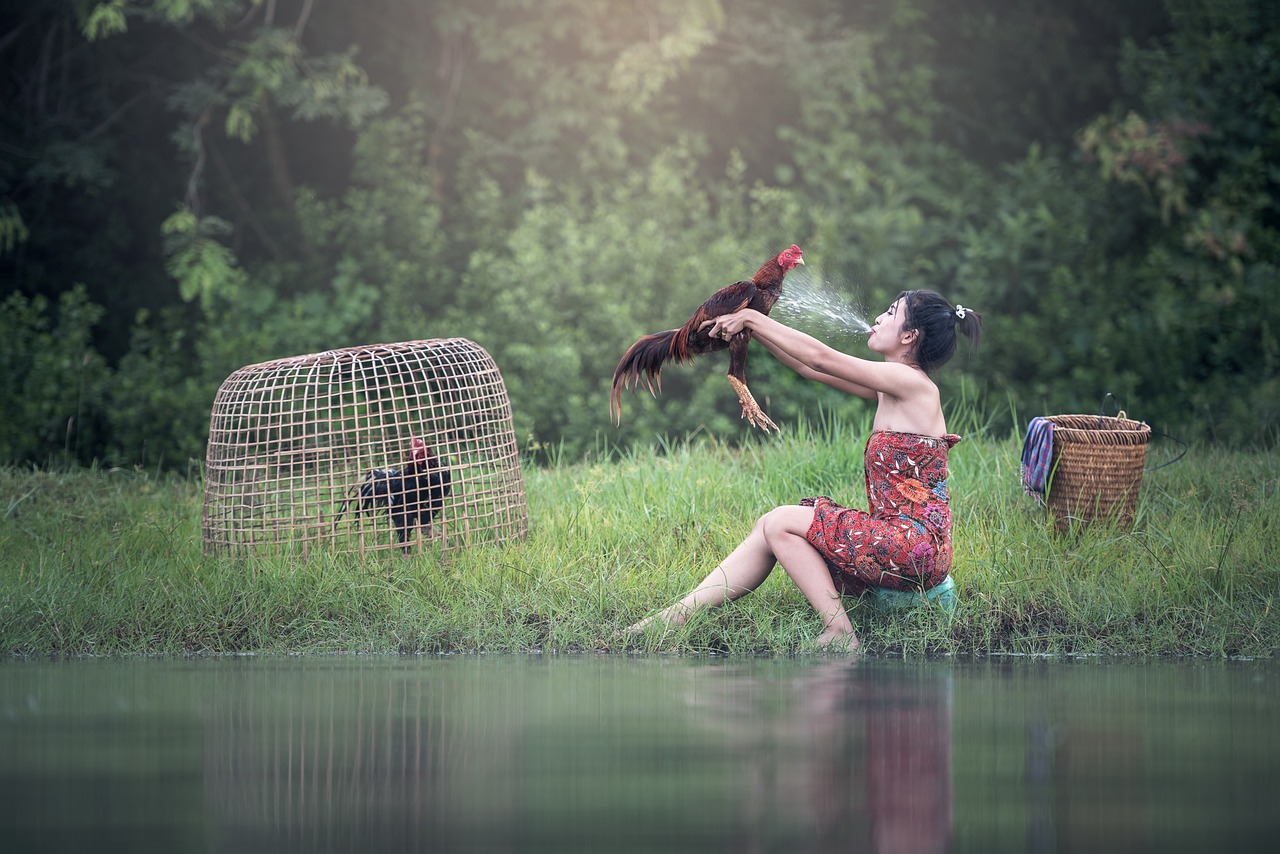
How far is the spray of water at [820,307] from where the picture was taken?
631 cm

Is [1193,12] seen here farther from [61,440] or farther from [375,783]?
[375,783]

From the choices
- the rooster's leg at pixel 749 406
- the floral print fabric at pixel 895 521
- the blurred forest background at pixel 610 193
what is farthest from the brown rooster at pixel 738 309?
the blurred forest background at pixel 610 193

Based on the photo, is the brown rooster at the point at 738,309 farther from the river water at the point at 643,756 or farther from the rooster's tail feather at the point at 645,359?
the river water at the point at 643,756

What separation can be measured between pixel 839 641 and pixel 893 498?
587mm

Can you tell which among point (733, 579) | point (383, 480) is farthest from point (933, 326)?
point (383, 480)

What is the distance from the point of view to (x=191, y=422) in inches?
432

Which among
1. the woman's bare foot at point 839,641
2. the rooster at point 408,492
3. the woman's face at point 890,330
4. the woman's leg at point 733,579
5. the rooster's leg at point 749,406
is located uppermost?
the woman's face at point 890,330

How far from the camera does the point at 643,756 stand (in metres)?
3.97

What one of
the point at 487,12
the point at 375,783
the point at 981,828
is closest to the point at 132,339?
the point at 487,12

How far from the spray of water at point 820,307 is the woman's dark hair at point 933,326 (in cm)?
36

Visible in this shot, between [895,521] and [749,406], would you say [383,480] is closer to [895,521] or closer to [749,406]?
[749,406]

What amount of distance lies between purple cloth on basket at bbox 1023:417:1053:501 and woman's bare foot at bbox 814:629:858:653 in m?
1.58

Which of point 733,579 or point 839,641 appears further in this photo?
point 733,579

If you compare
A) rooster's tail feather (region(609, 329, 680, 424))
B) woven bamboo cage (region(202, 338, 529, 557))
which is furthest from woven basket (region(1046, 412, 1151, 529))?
woven bamboo cage (region(202, 338, 529, 557))
